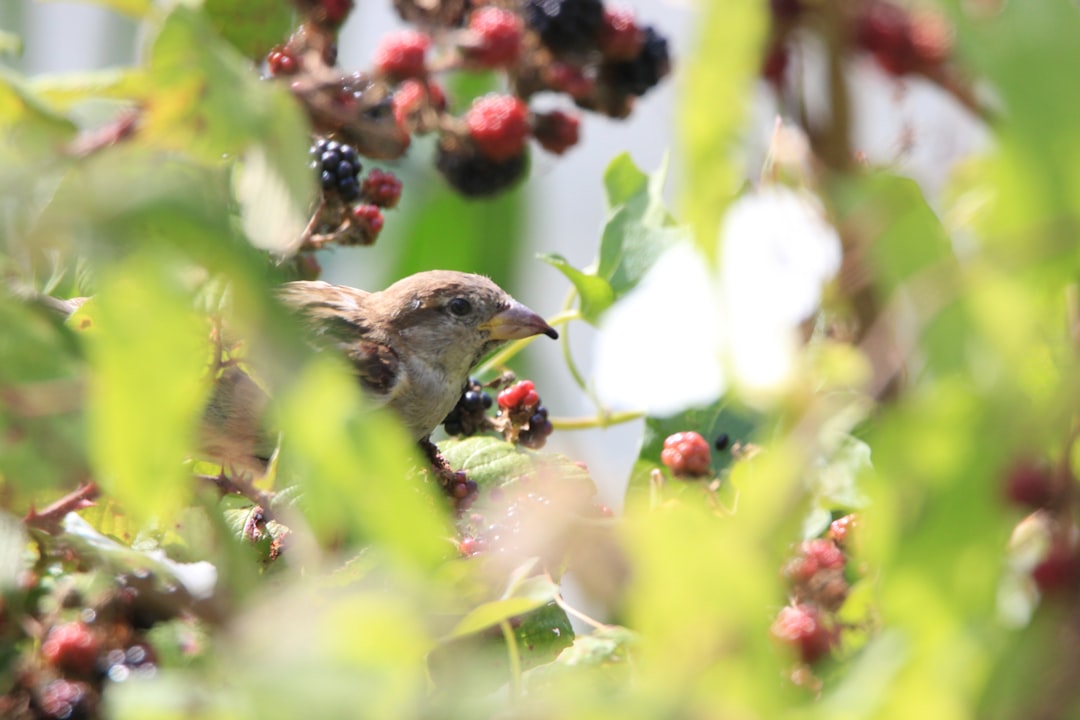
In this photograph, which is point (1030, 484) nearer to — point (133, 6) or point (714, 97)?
point (714, 97)

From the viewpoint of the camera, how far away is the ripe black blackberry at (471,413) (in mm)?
2252

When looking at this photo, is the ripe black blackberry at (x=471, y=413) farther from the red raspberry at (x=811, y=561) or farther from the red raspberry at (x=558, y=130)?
the red raspberry at (x=811, y=561)

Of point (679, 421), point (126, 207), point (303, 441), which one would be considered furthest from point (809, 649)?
point (679, 421)

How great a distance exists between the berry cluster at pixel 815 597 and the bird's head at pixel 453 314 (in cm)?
244

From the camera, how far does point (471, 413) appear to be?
225cm

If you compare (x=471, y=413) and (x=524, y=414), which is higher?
(x=524, y=414)

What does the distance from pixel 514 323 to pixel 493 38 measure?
4.86ft

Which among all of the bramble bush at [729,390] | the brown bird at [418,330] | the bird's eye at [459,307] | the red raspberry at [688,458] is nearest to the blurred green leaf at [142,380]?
the bramble bush at [729,390]

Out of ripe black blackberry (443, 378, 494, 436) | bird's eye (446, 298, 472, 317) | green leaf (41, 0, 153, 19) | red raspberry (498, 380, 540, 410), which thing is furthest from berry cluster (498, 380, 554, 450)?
bird's eye (446, 298, 472, 317)

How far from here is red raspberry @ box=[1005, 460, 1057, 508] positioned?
66 cm

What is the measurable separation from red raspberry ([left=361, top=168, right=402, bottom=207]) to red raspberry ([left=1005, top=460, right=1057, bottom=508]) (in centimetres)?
169

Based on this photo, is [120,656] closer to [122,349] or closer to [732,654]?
[122,349]

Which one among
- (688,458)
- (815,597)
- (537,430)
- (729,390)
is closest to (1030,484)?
(729,390)

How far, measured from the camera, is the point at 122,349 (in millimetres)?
656
